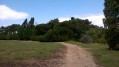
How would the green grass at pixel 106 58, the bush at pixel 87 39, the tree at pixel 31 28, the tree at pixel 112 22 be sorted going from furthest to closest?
the tree at pixel 31 28
the bush at pixel 87 39
the tree at pixel 112 22
the green grass at pixel 106 58

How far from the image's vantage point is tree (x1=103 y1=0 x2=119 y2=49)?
29.6 meters

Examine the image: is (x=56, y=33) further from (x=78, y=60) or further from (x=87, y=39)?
(x=78, y=60)

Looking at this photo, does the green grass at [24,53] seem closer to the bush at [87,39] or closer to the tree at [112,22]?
the tree at [112,22]

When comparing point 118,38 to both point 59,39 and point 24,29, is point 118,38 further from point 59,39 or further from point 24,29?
point 24,29

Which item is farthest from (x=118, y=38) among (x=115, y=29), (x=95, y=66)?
(x=95, y=66)

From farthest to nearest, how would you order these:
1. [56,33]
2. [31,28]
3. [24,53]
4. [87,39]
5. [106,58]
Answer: [31,28] → [56,33] → [87,39] → [24,53] → [106,58]

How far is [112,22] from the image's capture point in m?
29.8

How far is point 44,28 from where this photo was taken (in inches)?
2749

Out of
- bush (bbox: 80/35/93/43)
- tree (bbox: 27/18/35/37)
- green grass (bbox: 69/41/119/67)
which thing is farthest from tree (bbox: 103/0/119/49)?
tree (bbox: 27/18/35/37)

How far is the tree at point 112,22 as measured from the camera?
97.2 feet

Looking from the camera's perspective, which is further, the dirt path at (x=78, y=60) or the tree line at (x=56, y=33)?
the tree line at (x=56, y=33)

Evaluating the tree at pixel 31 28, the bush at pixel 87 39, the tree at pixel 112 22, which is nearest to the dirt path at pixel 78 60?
the tree at pixel 112 22

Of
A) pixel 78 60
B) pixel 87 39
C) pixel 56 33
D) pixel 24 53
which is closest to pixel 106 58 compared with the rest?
pixel 78 60

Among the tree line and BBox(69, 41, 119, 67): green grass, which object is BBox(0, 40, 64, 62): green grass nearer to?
BBox(69, 41, 119, 67): green grass
